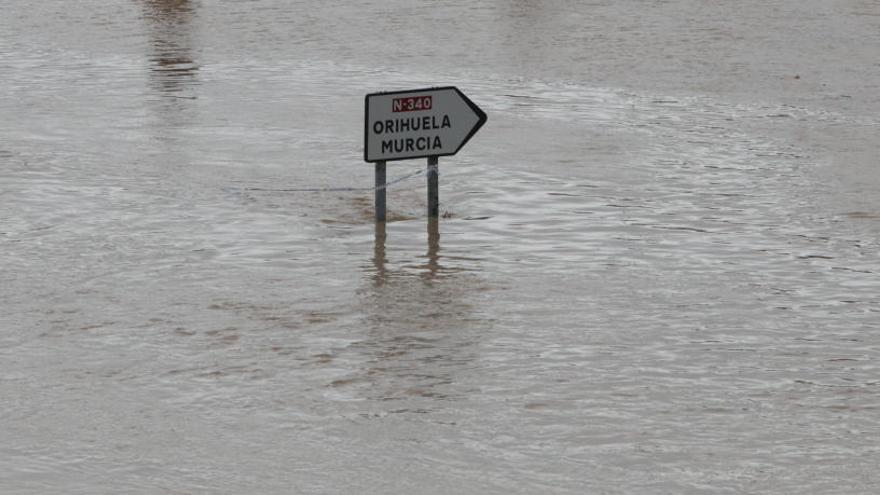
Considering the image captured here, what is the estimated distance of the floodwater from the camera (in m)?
6.82

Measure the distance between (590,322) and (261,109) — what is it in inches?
326

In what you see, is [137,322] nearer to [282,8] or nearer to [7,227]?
[7,227]

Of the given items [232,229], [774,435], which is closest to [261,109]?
[232,229]

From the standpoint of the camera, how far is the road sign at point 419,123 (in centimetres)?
1076

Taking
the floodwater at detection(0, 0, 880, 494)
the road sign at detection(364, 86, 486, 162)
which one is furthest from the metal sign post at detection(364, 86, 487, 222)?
the floodwater at detection(0, 0, 880, 494)

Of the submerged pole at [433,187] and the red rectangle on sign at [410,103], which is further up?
the red rectangle on sign at [410,103]

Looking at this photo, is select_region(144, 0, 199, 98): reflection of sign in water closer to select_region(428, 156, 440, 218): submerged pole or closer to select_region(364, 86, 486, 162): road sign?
select_region(428, 156, 440, 218): submerged pole

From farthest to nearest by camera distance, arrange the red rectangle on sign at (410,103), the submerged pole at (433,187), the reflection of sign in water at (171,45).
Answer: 1. the reflection of sign in water at (171,45)
2. the submerged pole at (433,187)
3. the red rectangle on sign at (410,103)

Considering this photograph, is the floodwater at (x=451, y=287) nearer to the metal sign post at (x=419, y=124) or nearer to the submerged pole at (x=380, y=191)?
the submerged pole at (x=380, y=191)

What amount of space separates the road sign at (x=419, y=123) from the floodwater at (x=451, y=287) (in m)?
0.56

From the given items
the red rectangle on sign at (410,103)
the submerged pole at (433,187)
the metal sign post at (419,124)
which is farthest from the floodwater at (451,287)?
the red rectangle on sign at (410,103)

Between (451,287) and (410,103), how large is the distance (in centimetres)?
167

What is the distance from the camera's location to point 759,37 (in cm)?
2177

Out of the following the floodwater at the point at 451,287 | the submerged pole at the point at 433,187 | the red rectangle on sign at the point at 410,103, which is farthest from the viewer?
the submerged pole at the point at 433,187
